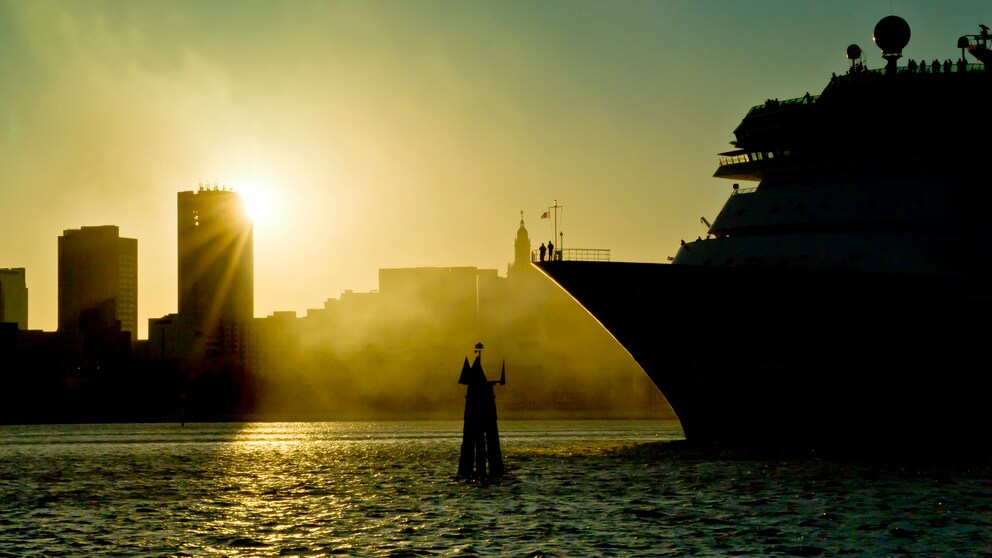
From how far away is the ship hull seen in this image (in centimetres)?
6562

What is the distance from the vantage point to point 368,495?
58281mm

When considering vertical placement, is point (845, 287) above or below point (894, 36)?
below

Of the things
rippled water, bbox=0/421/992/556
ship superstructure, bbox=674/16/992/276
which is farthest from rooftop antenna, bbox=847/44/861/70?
rippled water, bbox=0/421/992/556

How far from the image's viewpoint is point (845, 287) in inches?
2586

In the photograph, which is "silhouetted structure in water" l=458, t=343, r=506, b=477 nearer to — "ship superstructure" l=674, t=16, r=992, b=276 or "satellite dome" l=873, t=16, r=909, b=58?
"ship superstructure" l=674, t=16, r=992, b=276

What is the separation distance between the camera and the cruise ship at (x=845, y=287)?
217 feet

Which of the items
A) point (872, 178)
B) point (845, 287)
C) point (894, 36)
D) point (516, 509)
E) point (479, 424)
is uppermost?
point (894, 36)

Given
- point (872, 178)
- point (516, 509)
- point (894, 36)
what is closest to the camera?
point (516, 509)

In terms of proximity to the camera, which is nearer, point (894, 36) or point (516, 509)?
point (516, 509)

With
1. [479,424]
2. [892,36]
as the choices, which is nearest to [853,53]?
[892,36]

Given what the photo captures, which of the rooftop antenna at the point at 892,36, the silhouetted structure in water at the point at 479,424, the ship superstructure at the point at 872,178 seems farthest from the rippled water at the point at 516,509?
the rooftop antenna at the point at 892,36

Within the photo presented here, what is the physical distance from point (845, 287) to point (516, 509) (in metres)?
22.3

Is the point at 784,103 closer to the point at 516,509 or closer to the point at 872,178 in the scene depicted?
the point at 872,178

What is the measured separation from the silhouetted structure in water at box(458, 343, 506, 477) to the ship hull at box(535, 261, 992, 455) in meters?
10.4
